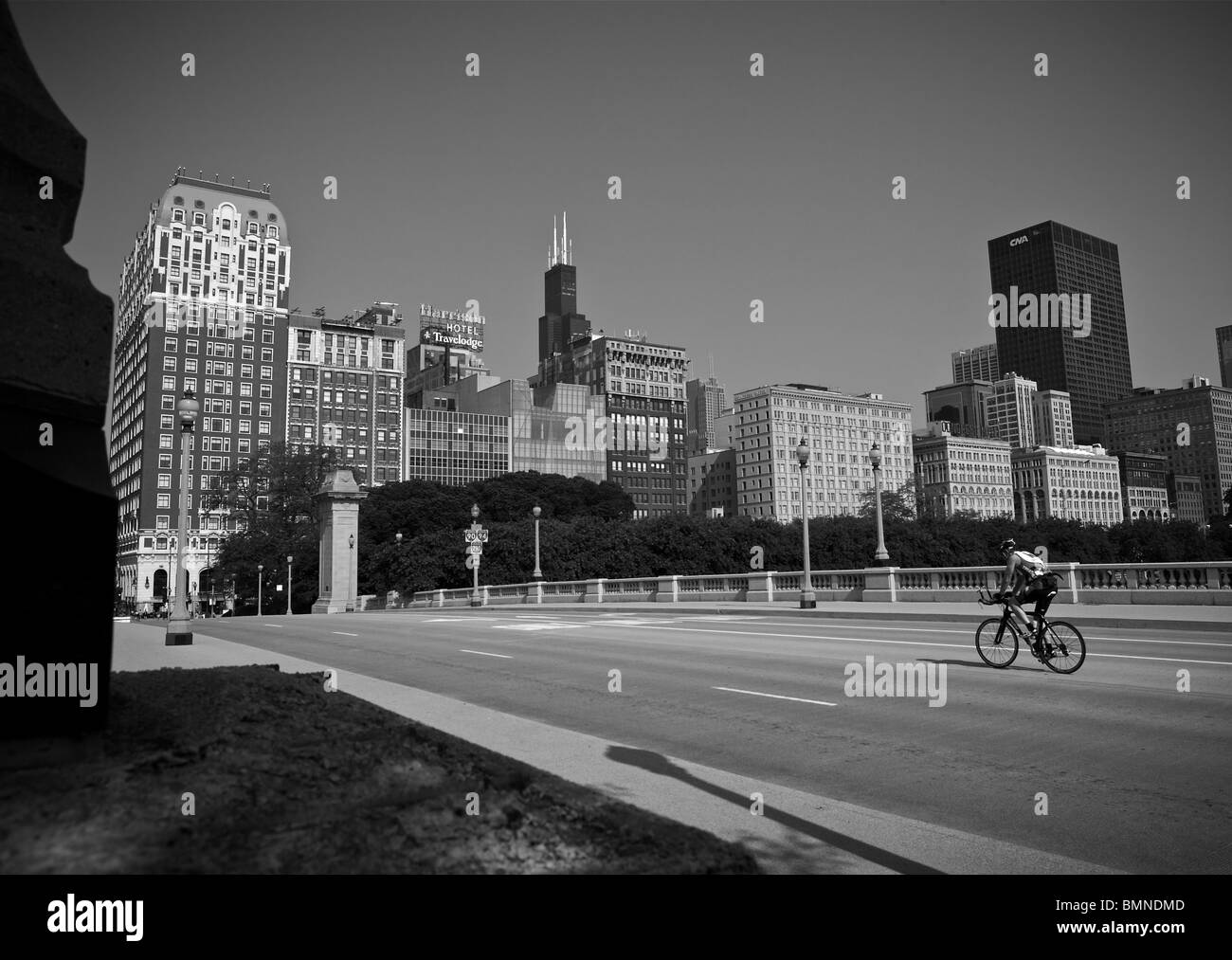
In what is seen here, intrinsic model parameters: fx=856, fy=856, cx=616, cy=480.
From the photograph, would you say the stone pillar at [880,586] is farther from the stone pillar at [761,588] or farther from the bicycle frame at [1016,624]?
the bicycle frame at [1016,624]

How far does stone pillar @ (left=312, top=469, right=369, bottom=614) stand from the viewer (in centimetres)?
6072

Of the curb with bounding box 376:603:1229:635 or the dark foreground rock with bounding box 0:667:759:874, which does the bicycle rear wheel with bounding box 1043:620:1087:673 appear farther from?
the dark foreground rock with bounding box 0:667:759:874

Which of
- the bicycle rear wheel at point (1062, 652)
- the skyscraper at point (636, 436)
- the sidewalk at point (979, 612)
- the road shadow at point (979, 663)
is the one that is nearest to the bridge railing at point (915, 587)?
the sidewalk at point (979, 612)

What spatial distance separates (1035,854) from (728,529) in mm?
87365

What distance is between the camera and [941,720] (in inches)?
373

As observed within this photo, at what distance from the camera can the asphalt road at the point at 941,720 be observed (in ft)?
19.7

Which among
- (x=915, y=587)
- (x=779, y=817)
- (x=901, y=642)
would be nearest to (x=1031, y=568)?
(x=901, y=642)

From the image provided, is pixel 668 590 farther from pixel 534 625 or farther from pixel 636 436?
pixel 636 436

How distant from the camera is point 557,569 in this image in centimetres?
7494

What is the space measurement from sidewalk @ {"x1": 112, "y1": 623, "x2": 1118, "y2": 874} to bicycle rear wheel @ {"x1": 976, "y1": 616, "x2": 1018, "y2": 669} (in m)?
7.65

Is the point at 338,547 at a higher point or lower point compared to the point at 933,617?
higher

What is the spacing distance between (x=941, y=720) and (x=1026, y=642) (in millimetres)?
4396
